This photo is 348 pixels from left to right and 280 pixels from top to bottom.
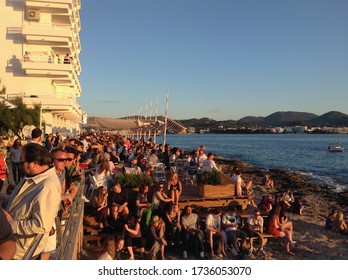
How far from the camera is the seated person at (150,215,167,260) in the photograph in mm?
8875

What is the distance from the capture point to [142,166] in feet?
47.8

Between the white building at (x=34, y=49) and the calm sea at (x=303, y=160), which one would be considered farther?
the calm sea at (x=303, y=160)

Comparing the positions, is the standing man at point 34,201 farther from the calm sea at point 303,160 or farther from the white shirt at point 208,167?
the calm sea at point 303,160

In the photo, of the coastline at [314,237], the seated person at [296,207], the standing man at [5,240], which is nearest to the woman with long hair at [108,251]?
the standing man at [5,240]

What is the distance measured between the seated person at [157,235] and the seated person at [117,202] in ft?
3.07

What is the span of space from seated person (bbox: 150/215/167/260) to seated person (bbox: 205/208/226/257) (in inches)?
51.2

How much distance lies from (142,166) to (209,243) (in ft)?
18.3

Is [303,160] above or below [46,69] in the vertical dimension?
below

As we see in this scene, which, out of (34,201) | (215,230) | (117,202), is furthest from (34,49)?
(34,201)

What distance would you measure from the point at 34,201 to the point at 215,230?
7148 mm

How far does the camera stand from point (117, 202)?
10.0 m

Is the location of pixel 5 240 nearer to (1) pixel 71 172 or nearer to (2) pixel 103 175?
(1) pixel 71 172

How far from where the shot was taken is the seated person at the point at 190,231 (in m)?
9.36
